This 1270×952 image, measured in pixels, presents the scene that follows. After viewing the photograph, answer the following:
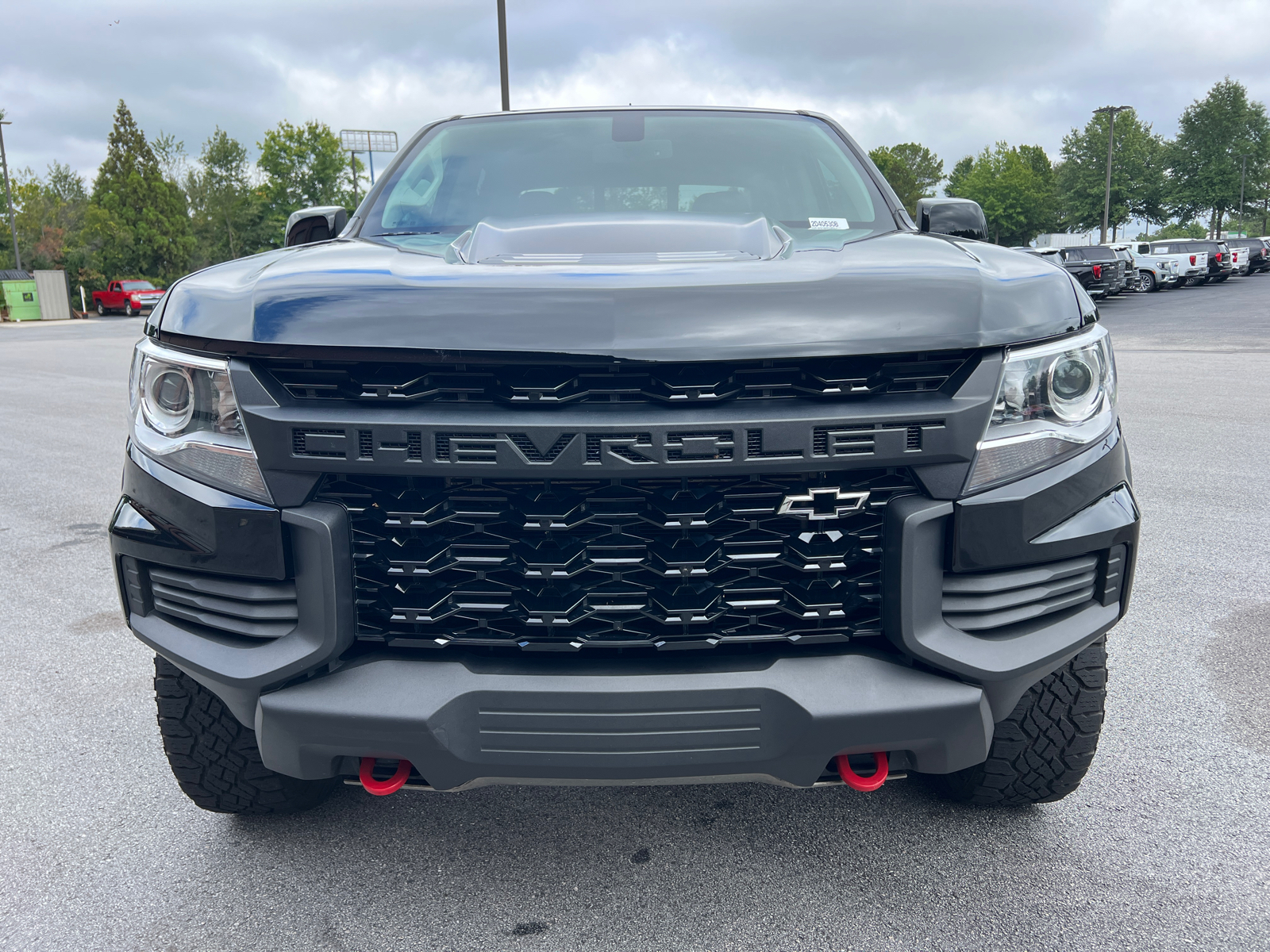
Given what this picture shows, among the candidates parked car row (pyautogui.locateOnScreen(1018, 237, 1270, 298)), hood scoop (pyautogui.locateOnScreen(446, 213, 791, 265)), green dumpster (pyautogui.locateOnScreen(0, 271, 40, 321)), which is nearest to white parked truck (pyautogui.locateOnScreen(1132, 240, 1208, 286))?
parked car row (pyautogui.locateOnScreen(1018, 237, 1270, 298))

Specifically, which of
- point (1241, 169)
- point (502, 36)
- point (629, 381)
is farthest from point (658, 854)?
point (1241, 169)

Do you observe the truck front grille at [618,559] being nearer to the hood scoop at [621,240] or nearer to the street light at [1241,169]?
the hood scoop at [621,240]

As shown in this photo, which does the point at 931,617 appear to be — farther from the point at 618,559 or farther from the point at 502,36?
the point at 502,36

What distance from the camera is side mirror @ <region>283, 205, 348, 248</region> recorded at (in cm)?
304

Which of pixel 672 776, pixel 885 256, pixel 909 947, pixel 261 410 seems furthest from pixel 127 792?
pixel 885 256

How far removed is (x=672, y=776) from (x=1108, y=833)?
1.21 metres

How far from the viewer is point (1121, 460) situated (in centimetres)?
186

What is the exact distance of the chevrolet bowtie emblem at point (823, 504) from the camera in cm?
167

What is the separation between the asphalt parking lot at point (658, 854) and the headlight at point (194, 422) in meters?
0.95

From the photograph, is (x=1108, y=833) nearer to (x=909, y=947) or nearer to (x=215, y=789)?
(x=909, y=947)

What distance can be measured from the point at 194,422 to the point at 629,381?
2.70ft

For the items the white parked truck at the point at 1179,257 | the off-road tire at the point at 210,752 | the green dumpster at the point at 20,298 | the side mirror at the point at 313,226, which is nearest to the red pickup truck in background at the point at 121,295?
the green dumpster at the point at 20,298

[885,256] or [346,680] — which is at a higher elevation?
[885,256]

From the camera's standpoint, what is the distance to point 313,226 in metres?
3.06
